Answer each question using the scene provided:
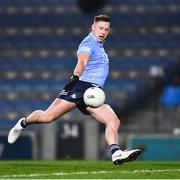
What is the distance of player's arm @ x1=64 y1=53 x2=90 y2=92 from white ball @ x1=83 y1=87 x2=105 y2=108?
0.92 ft

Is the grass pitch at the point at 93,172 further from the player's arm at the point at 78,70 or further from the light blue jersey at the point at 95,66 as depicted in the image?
the light blue jersey at the point at 95,66

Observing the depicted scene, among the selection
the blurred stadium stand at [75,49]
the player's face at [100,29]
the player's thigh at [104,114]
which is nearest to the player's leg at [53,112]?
the player's thigh at [104,114]

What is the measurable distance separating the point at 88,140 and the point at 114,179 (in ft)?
29.9

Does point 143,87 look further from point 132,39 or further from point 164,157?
point 164,157

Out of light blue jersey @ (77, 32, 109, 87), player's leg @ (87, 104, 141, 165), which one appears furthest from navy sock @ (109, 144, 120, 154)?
light blue jersey @ (77, 32, 109, 87)

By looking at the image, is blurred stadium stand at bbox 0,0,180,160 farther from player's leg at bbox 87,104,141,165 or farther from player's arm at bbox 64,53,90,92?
player's arm at bbox 64,53,90,92

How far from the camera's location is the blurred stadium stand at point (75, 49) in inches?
838

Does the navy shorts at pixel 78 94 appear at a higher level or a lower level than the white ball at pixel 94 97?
higher

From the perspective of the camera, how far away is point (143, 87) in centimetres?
2156

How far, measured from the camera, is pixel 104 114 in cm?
953

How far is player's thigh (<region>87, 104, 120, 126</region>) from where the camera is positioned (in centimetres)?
948

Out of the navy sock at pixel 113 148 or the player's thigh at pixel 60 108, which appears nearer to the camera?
the navy sock at pixel 113 148

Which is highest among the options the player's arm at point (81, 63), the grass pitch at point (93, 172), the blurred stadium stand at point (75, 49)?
the blurred stadium stand at point (75, 49)

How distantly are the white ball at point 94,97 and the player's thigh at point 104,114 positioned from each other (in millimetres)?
265
